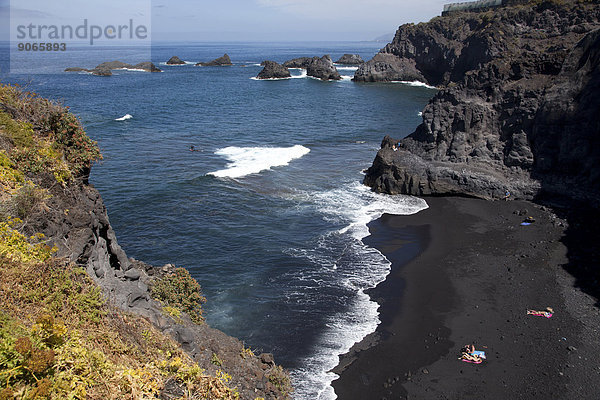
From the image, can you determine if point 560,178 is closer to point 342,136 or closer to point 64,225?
point 342,136

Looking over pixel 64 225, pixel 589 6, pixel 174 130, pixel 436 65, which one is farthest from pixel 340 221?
pixel 436 65

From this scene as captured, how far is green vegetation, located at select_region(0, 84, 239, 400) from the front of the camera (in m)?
7.53

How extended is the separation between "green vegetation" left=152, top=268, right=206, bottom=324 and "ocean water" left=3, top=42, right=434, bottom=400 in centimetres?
380

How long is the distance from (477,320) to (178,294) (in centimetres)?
1463

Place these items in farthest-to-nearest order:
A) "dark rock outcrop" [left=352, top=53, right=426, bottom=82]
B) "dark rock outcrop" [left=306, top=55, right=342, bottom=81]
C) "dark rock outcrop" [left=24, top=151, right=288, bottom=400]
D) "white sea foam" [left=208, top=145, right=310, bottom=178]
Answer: "dark rock outcrop" [left=306, top=55, right=342, bottom=81] → "dark rock outcrop" [left=352, top=53, right=426, bottom=82] → "white sea foam" [left=208, top=145, right=310, bottom=178] → "dark rock outcrop" [left=24, top=151, right=288, bottom=400]

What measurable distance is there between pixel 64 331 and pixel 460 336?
1740 centimetres

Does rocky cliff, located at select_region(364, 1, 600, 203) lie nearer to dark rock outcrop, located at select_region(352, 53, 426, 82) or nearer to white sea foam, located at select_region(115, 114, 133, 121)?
white sea foam, located at select_region(115, 114, 133, 121)

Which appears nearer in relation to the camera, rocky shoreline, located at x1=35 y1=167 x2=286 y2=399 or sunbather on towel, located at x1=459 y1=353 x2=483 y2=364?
rocky shoreline, located at x1=35 y1=167 x2=286 y2=399

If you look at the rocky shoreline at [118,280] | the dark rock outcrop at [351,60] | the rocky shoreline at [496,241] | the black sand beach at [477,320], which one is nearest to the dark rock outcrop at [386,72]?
the dark rock outcrop at [351,60]

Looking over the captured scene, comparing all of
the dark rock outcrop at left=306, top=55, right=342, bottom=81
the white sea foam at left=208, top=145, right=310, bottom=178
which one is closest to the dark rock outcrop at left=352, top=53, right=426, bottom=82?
the dark rock outcrop at left=306, top=55, right=342, bottom=81

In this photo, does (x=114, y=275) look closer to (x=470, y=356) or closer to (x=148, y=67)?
(x=470, y=356)

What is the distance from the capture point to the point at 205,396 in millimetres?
9555

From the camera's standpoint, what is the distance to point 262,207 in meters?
35.5

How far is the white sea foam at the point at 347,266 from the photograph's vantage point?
18.1 m
